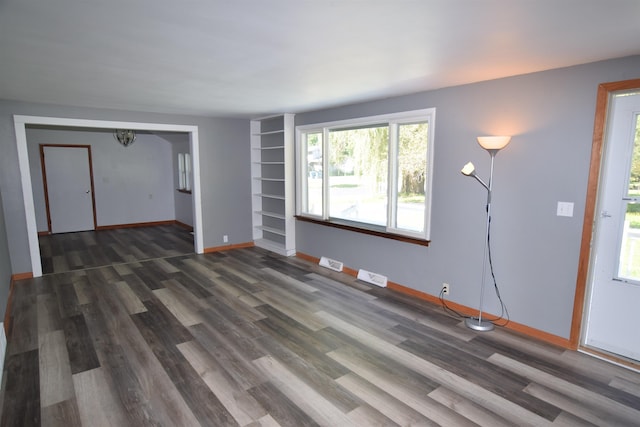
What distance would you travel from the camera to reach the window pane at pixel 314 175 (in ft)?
18.4

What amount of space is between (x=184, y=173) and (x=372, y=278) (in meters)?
6.07

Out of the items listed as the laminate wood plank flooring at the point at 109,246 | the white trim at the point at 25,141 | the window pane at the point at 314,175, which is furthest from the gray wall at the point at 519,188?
the laminate wood plank flooring at the point at 109,246

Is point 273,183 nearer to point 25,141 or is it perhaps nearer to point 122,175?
point 25,141

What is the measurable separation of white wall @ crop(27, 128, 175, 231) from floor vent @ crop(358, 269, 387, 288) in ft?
21.6

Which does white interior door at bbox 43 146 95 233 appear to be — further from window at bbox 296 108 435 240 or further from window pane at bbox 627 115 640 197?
window pane at bbox 627 115 640 197

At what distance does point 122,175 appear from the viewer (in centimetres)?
860

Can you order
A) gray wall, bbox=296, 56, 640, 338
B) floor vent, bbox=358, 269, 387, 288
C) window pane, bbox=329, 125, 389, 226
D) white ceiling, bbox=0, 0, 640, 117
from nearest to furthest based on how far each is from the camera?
white ceiling, bbox=0, 0, 640, 117 < gray wall, bbox=296, 56, 640, 338 < floor vent, bbox=358, 269, 387, 288 < window pane, bbox=329, 125, 389, 226

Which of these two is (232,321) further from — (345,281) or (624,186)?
(624,186)

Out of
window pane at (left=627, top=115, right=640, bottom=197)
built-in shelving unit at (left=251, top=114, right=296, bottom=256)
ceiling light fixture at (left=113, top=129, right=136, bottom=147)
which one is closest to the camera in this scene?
window pane at (left=627, top=115, right=640, bottom=197)

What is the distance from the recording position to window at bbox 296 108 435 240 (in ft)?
13.7

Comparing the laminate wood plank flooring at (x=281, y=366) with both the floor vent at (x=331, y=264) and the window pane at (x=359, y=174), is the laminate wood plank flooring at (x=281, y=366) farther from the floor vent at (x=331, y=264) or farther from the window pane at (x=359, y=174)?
the window pane at (x=359, y=174)

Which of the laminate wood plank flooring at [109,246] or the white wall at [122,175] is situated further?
the white wall at [122,175]

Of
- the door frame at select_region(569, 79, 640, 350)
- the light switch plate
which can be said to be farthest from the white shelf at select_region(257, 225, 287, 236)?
the door frame at select_region(569, 79, 640, 350)

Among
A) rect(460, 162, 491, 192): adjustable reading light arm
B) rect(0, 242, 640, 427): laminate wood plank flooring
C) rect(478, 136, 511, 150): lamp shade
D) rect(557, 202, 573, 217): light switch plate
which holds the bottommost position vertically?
rect(0, 242, 640, 427): laminate wood plank flooring
